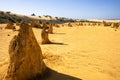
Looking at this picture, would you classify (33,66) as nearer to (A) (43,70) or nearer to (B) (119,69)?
(A) (43,70)

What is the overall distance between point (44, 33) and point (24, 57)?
9183mm

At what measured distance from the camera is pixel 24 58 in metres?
6.52

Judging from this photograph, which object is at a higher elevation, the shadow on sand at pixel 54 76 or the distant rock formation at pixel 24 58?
the distant rock formation at pixel 24 58

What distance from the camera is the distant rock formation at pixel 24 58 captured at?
629 centimetres

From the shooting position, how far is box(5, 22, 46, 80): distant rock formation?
6289 millimetres

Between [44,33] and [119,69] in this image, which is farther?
[44,33]

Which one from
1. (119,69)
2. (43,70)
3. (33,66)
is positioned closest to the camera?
(33,66)

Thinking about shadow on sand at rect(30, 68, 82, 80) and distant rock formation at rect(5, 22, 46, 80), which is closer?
distant rock formation at rect(5, 22, 46, 80)

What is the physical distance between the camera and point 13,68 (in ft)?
20.5

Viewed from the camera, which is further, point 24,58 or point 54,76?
point 54,76

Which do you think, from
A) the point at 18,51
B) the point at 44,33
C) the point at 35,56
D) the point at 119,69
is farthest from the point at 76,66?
the point at 44,33

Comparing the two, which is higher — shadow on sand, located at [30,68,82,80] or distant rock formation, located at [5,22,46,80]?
distant rock formation, located at [5,22,46,80]

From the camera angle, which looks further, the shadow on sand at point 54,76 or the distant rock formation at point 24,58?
the shadow on sand at point 54,76

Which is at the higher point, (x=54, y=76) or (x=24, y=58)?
(x=24, y=58)
